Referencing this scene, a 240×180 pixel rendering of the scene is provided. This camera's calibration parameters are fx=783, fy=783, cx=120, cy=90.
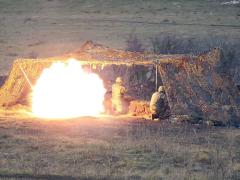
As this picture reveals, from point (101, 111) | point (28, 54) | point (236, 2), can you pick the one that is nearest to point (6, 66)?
point (28, 54)

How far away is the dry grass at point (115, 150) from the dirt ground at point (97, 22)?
16.5 m

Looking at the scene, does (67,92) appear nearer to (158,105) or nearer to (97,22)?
(158,105)

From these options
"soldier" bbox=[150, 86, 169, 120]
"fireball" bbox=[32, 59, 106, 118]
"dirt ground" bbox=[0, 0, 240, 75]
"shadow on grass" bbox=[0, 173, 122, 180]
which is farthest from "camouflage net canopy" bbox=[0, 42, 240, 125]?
"dirt ground" bbox=[0, 0, 240, 75]

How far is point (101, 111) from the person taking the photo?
25.0m

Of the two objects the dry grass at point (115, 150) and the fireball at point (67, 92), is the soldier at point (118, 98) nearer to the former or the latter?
the fireball at point (67, 92)

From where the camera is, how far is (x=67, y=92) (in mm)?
25453

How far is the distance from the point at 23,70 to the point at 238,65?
428 inches

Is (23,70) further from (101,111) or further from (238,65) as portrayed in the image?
(238,65)

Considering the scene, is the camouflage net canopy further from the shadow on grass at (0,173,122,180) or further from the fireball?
the shadow on grass at (0,173,122,180)

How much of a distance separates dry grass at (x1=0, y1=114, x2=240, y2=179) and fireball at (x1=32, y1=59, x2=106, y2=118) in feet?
7.33

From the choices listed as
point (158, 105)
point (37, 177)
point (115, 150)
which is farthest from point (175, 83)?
point (37, 177)

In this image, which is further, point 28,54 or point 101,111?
point 28,54

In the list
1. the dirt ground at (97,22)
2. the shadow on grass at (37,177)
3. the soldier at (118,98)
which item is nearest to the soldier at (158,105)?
the soldier at (118,98)

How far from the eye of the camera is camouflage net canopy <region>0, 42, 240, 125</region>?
2295 centimetres
